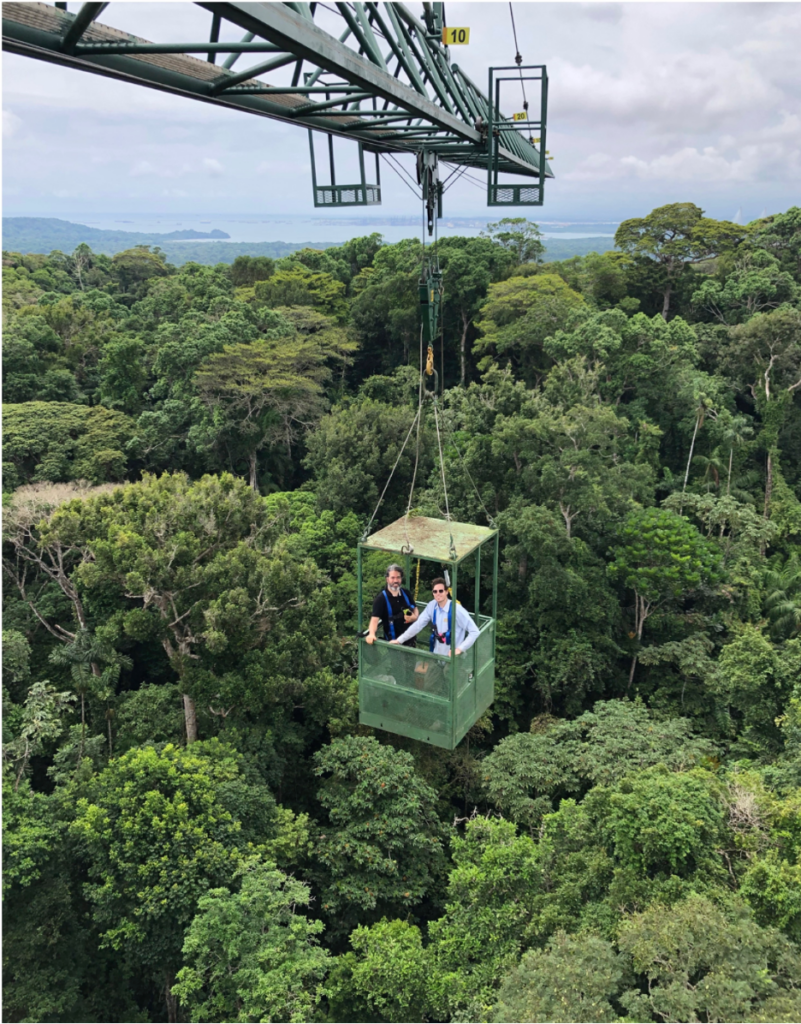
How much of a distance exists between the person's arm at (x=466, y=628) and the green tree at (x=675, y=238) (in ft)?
91.9

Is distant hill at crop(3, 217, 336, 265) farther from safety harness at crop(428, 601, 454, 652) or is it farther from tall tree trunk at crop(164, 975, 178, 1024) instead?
safety harness at crop(428, 601, 454, 652)

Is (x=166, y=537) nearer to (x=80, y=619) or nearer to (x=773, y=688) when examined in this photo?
(x=80, y=619)

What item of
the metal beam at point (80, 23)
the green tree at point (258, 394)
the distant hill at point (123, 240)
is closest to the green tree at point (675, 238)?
the green tree at point (258, 394)

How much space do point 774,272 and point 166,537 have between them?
25547mm

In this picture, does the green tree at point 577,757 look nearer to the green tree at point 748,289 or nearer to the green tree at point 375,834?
the green tree at point 375,834

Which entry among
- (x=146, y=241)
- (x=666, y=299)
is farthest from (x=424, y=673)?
(x=146, y=241)

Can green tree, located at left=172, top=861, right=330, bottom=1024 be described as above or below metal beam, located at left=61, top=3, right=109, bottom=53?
below

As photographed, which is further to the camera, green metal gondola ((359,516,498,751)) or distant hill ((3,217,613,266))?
distant hill ((3,217,613,266))

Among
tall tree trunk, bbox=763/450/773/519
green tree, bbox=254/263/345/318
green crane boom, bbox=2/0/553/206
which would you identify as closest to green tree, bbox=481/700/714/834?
green crane boom, bbox=2/0/553/206

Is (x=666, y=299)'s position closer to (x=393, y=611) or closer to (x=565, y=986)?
(x=393, y=611)

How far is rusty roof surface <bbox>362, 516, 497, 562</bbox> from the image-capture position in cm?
568

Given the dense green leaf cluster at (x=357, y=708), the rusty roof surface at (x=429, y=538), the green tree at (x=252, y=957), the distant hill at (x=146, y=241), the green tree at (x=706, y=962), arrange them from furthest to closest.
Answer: the distant hill at (x=146, y=241), the green tree at (x=252, y=957), the dense green leaf cluster at (x=357, y=708), the green tree at (x=706, y=962), the rusty roof surface at (x=429, y=538)

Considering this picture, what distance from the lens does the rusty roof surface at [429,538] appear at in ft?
18.6

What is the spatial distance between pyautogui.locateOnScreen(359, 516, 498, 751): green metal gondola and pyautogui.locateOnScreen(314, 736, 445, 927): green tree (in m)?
4.88
